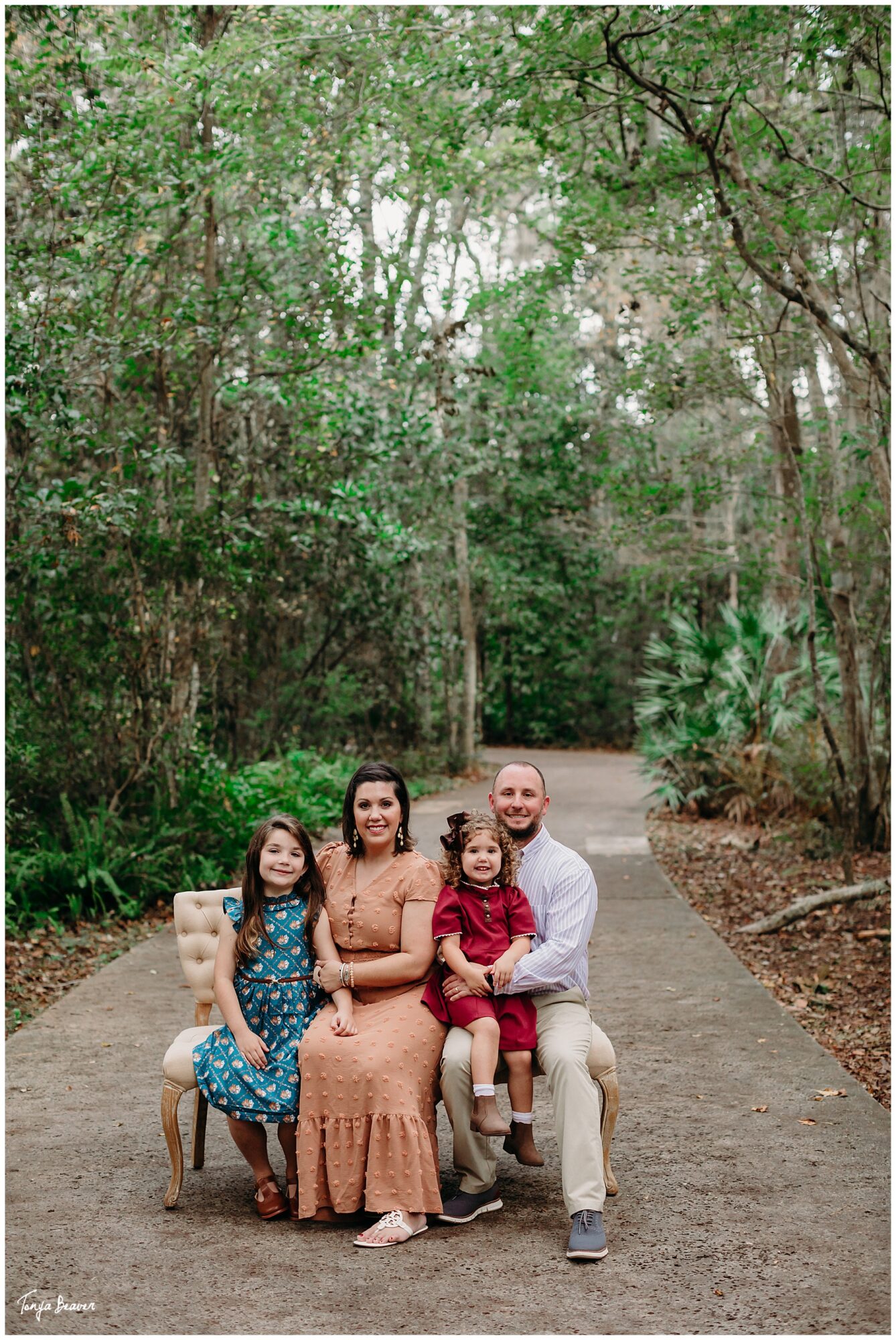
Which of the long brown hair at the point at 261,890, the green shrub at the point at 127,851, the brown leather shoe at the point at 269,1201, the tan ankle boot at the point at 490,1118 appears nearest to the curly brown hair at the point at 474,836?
the long brown hair at the point at 261,890

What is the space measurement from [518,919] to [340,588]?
450 inches

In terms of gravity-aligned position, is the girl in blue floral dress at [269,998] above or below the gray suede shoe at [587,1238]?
above

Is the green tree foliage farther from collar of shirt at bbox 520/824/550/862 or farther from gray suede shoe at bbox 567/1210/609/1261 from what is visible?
gray suede shoe at bbox 567/1210/609/1261

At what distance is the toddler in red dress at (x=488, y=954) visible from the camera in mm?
3756

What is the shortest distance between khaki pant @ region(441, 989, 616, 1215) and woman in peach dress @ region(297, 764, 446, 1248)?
3.7 inches

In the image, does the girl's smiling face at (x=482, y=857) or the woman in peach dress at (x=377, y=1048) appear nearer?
the woman in peach dress at (x=377, y=1048)

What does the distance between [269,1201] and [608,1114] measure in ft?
3.53

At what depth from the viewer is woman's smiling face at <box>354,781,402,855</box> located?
4.03 metres

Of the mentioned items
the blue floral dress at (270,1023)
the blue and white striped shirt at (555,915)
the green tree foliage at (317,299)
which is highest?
the green tree foliage at (317,299)

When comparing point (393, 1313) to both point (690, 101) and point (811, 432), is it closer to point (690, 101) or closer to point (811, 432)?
point (690, 101)

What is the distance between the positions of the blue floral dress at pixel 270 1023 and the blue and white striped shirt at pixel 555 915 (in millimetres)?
684

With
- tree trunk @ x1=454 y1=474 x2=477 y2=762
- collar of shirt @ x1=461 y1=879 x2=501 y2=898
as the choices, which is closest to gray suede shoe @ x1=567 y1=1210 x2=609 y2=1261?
collar of shirt @ x1=461 y1=879 x2=501 y2=898

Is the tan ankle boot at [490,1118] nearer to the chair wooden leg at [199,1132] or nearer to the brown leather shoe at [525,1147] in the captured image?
the brown leather shoe at [525,1147]

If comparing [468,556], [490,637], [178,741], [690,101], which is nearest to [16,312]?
[178,741]
